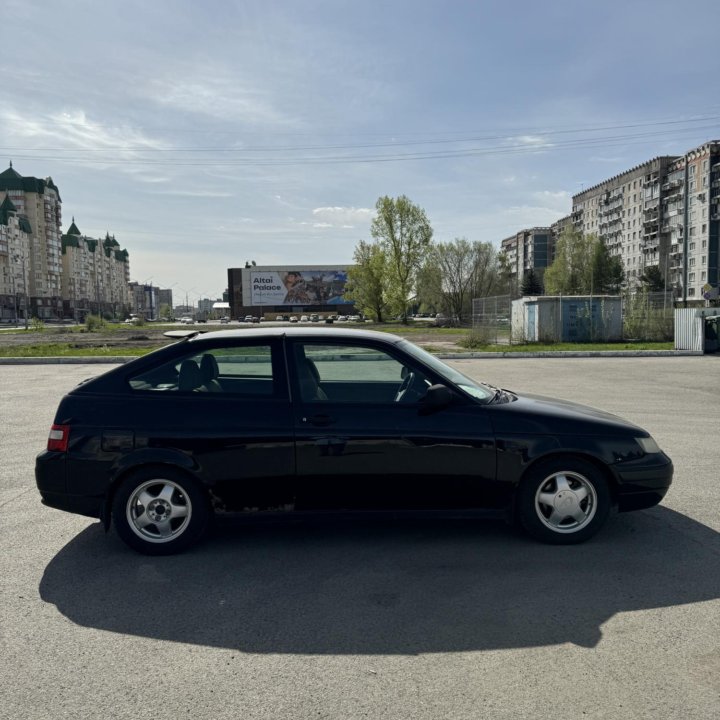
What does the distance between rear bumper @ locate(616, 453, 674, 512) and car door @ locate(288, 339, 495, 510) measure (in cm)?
95

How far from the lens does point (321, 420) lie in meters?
4.28

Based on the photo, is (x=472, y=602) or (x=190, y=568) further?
(x=190, y=568)

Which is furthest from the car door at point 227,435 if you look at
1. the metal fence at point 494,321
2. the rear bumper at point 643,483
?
the metal fence at point 494,321

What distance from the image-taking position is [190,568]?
4098 millimetres

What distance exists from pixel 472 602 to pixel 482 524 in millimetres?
1344

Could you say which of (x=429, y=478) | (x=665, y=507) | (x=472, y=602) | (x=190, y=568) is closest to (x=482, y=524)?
(x=429, y=478)

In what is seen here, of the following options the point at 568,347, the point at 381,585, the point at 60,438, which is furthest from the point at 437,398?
the point at 568,347

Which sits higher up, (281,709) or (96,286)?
(96,286)

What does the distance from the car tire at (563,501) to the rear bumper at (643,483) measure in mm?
121

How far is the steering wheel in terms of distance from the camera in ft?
14.7

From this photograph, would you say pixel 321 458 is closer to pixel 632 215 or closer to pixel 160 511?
pixel 160 511

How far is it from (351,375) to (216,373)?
103cm

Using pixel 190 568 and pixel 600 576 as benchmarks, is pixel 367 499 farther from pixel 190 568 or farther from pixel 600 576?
pixel 600 576

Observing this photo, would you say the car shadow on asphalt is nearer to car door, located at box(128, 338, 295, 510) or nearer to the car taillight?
car door, located at box(128, 338, 295, 510)
